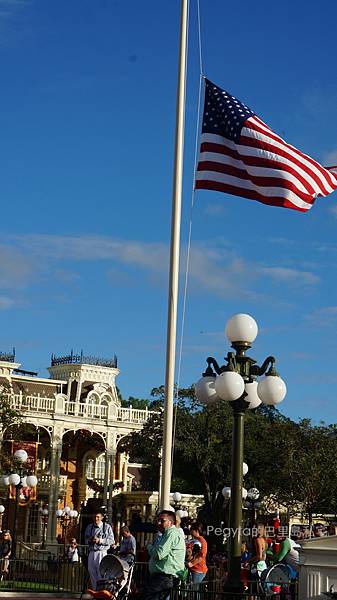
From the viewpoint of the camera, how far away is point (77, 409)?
53.8m

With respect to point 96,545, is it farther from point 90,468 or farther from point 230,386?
point 90,468

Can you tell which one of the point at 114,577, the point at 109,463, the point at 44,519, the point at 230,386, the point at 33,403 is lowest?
the point at 114,577

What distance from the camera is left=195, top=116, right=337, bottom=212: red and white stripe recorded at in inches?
547

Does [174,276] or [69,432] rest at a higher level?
[69,432]

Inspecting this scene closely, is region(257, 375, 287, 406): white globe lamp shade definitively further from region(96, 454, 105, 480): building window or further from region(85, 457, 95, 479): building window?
region(96, 454, 105, 480): building window

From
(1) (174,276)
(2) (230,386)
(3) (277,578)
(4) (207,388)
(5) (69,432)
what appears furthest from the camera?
(5) (69,432)

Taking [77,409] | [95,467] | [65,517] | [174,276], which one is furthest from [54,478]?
[174,276]

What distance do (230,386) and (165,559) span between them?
231 centimetres

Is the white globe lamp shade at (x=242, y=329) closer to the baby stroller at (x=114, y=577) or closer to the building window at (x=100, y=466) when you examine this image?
the baby stroller at (x=114, y=577)

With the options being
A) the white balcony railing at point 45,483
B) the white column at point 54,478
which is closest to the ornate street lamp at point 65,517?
the white column at point 54,478

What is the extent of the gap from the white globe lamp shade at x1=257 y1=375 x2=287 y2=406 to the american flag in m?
2.70

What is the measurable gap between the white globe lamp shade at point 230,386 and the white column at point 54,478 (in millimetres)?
38782

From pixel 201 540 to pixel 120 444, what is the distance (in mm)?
40293

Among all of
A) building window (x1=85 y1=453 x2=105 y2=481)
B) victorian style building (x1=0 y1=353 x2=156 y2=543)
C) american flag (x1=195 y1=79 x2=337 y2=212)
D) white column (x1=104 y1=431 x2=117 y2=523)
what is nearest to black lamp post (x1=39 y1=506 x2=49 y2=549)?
victorian style building (x1=0 y1=353 x2=156 y2=543)
